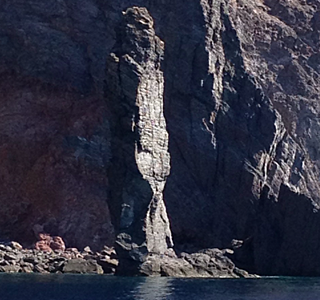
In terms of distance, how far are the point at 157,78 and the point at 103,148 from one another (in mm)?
15260

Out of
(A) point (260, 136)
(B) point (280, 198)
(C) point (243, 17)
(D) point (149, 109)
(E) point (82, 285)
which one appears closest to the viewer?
(E) point (82, 285)

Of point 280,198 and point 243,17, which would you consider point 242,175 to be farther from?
point 243,17

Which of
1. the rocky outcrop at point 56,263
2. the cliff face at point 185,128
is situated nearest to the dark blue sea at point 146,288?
the rocky outcrop at point 56,263

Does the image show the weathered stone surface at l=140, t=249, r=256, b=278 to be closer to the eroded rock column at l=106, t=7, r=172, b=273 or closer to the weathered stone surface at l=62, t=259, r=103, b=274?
the eroded rock column at l=106, t=7, r=172, b=273

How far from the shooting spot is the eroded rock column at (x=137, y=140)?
294ft

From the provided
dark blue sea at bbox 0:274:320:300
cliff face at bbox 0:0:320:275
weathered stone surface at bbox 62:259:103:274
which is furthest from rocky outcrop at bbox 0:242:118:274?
cliff face at bbox 0:0:320:275

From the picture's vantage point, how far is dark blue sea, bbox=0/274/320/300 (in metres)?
69.7

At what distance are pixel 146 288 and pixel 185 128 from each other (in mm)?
33468

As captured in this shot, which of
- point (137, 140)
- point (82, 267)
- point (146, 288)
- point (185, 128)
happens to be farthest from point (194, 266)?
point (185, 128)

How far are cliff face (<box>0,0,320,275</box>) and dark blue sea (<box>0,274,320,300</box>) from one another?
11950 mm

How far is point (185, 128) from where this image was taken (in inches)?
Result: 4208

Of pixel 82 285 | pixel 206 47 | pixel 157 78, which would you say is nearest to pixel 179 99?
pixel 206 47

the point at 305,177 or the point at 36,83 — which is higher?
the point at 36,83

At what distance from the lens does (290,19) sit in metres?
123
